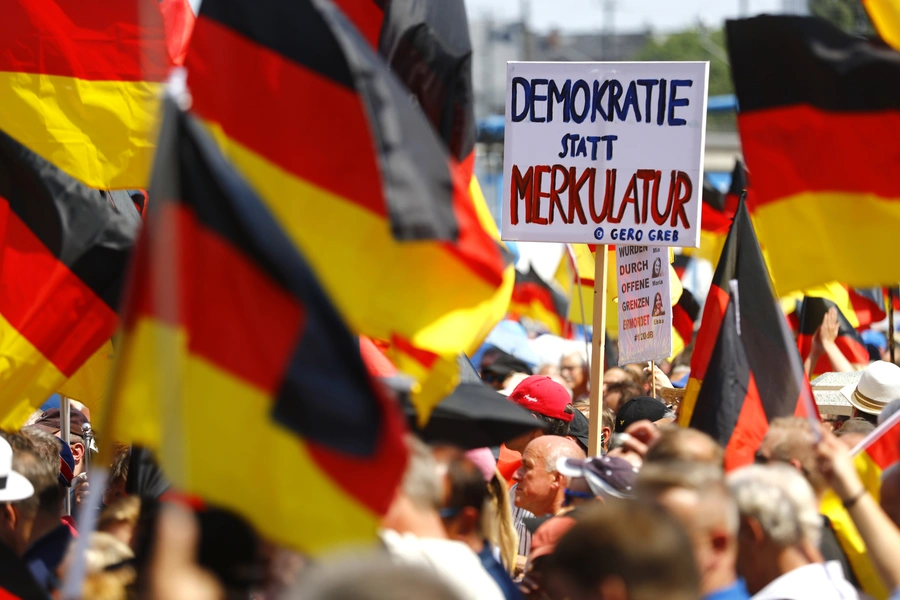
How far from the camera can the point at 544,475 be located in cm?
508

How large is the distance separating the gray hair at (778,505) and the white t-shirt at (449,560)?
71 centimetres

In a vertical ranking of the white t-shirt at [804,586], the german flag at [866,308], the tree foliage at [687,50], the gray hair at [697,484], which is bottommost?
the tree foliage at [687,50]

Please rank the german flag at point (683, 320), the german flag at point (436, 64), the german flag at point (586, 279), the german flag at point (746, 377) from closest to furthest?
1. the german flag at point (436, 64)
2. the german flag at point (746, 377)
3. the german flag at point (586, 279)
4. the german flag at point (683, 320)

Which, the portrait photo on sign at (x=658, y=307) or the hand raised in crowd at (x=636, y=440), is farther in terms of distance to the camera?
the portrait photo on sign at (x=658, y=307)

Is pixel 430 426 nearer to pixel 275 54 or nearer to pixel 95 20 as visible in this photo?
pixel 275 54

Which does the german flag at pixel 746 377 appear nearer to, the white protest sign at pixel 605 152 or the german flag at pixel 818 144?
the german flag at pixel 818 144

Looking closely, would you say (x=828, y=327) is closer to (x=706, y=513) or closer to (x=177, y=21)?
(x=177, y=21)

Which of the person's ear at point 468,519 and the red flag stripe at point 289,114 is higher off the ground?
the red flag stripe at point 289,114

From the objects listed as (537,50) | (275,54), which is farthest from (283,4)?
(537,50)

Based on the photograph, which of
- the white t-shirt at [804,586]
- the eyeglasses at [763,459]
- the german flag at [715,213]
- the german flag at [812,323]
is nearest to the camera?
the white t-shirt at [804,586]

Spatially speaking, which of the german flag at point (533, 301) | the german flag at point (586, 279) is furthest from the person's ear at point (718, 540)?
the german flag at point (533, 301)

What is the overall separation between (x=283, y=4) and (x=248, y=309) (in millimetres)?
1404

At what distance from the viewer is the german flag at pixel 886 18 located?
4254mm

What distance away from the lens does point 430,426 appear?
166 inches
